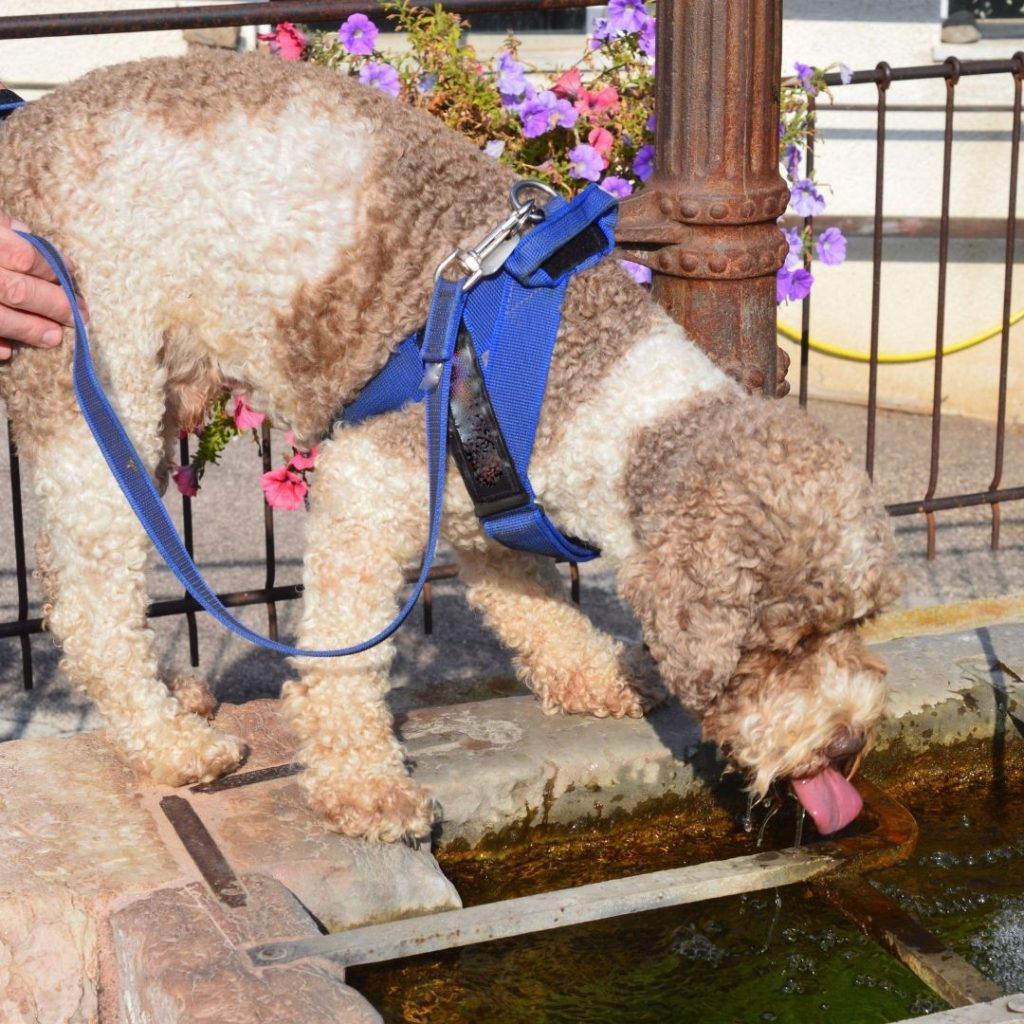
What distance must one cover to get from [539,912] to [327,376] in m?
1.11

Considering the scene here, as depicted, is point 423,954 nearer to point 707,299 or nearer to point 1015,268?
point 707,299

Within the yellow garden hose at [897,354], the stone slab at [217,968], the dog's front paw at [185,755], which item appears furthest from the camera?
the yellow garden hose at [897,354]

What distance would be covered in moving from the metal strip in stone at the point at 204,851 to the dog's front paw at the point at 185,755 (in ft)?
0.20

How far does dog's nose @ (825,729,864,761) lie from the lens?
284 centimetres

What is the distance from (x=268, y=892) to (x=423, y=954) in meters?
0.36

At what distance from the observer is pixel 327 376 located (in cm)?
305

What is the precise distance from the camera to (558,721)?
3.55 m

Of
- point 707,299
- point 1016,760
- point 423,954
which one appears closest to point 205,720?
point 423,954

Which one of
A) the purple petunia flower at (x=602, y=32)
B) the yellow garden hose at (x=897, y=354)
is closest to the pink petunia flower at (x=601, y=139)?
the purple petunia flower at (x=602, y=32)

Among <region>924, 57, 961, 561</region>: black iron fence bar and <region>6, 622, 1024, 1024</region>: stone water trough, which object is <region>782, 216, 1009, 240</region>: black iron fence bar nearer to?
<region>924, 57, 961, 561</region>: black iron fence bar

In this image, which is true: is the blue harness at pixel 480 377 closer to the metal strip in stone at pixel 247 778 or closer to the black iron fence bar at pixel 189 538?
the metal strip in stone at pixel 247 778

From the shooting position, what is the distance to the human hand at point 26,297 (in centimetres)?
289

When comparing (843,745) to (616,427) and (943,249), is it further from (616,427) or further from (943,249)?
(943,249)

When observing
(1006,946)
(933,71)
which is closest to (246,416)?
(1006,946)
